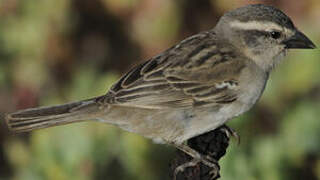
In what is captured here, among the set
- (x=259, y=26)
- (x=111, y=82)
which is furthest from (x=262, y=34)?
(x=111, y=82)

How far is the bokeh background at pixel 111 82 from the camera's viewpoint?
6938mm

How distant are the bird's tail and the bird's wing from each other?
15cm

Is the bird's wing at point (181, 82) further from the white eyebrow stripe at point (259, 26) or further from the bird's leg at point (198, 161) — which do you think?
the bird's leg at point (198, 161)

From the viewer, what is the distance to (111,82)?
A: 7836 mm

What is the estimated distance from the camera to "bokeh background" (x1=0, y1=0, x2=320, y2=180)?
694cm

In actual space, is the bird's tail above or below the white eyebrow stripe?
below

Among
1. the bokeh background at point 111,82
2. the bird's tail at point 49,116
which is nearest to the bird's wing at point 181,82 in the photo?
the bird's tail at point 49,116

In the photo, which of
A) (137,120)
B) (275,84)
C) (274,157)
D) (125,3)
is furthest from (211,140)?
(125,3)

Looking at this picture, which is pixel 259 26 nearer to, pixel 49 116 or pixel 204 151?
pixel 204 151

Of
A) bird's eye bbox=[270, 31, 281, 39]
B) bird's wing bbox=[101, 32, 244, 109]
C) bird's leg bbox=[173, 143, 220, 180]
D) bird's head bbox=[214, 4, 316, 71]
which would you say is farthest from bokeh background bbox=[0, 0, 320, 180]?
bird's leg bbox=[173, 143, 220, 180]

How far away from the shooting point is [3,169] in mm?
8656

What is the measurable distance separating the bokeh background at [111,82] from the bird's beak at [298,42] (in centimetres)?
94

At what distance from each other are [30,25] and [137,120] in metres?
3.10

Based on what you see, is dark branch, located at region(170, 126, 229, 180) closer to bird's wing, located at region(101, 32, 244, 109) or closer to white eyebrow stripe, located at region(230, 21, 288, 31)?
bird's wing, located at region(101, 32, 244, 109)
